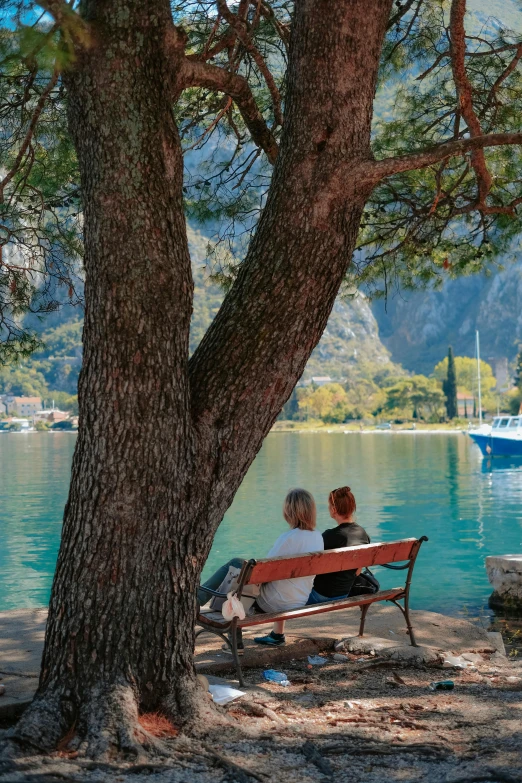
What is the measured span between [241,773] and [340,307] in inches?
6815

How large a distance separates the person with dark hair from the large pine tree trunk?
5.21 ft

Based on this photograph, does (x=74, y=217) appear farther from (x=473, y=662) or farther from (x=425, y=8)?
(x=473, y=662)

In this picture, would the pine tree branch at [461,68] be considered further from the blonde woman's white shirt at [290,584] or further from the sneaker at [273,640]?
the sneaker at [273,640]

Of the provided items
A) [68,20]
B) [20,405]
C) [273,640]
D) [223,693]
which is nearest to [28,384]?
[20,405]

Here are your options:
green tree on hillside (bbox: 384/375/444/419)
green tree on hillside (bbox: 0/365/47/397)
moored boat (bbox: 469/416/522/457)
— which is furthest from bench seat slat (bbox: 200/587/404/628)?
green tree on hillside (bbox: 0/365/47/397)

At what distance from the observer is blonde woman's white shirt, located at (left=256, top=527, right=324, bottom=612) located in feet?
14.5

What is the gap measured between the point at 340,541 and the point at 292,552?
0.40 metres

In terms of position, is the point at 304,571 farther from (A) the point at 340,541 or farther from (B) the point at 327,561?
(A) the point at 340,541

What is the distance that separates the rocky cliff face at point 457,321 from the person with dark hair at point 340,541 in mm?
144129

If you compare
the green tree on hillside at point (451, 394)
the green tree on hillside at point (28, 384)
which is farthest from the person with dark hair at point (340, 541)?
the green tree on hillside at point (28, 384)

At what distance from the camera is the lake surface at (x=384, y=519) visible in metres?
11.3

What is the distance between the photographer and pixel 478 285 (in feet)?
557

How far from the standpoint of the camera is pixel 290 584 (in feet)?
14.5

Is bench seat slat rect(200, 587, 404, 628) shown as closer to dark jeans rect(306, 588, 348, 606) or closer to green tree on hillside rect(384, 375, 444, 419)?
dark jeans rect(306, 588, 348, 606)
